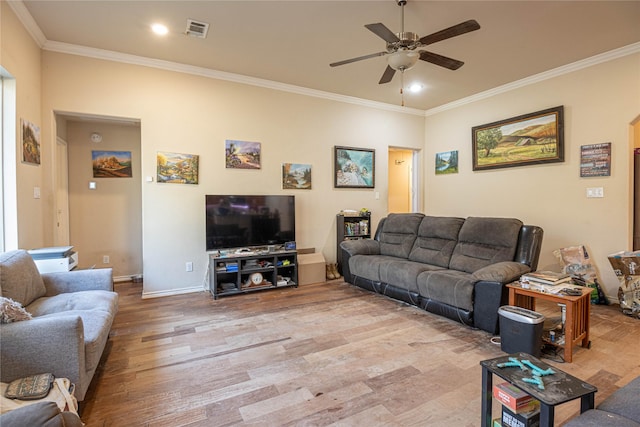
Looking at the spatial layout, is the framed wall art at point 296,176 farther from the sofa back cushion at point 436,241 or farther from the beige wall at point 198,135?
the sofa back cushion at point 436,241

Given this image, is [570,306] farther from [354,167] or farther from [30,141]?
[30,141]

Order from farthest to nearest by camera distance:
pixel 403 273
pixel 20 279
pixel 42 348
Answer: pixel 403 273
pixel 20 279
pixel 42 348

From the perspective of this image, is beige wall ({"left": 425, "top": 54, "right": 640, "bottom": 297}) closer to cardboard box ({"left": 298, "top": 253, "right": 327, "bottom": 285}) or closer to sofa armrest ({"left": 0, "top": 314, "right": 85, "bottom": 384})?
cardboard box ({"left": 298, "top": 253, "right": 327, "bottom": 285})

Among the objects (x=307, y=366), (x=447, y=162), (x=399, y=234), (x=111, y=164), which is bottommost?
(x=307, y=366)

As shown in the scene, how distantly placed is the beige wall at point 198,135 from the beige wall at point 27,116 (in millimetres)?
283

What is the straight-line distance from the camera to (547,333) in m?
2.50

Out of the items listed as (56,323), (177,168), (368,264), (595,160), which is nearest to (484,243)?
(368,264)

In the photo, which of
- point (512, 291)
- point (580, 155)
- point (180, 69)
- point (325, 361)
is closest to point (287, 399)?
point (325, 361)

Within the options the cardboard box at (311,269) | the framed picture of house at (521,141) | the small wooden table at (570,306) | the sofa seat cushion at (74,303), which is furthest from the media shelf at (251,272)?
the framed picture of house at (521,141)

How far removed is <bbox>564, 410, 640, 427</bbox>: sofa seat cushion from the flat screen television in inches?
145

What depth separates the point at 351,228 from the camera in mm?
5141

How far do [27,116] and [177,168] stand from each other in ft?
4.81

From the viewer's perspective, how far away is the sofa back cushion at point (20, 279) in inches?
82.8

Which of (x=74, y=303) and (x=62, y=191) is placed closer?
(x=74, y=303)
